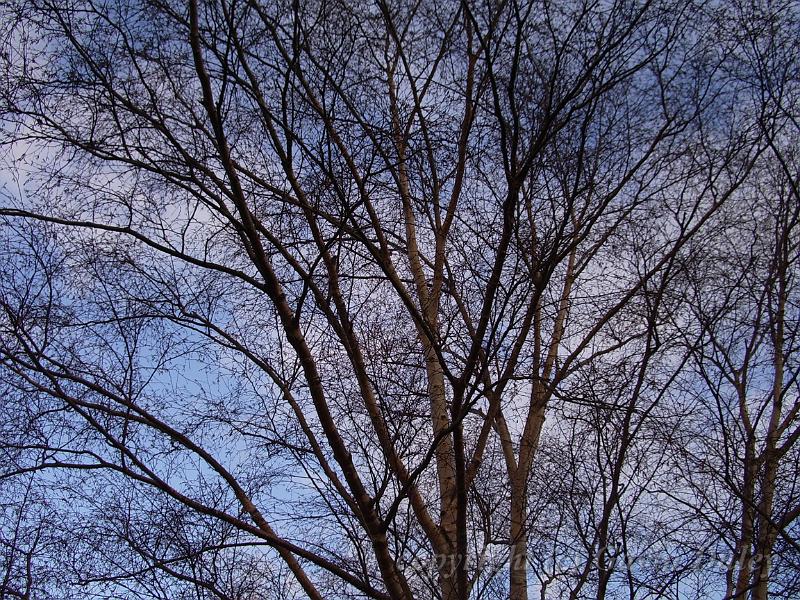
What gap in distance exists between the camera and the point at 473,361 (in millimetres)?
3379

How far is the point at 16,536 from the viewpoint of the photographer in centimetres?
527

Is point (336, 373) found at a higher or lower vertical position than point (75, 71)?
lower

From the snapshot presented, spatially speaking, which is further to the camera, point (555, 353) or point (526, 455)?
point (555, 353)

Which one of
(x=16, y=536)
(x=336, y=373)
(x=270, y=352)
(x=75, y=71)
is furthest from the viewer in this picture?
(x=16, y=536)

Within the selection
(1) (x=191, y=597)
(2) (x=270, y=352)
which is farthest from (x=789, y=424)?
(1) (x=191, y=597)

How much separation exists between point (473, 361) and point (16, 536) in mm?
3796

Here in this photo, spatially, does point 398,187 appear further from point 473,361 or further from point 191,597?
point 191,597

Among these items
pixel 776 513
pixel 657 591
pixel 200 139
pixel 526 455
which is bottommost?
pixel 657 591

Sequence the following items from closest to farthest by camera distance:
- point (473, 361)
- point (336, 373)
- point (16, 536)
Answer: point (473, 361) → point (336, 373) → point (16, 536)

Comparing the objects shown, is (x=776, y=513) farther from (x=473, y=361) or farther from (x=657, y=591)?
(x=473, y=361)

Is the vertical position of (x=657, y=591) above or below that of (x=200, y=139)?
below

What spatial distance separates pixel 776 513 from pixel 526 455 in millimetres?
1556

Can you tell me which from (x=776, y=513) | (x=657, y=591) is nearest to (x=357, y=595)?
(x=657, y=591)

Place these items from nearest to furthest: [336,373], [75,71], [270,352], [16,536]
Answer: [75,71]
[336,373]
[270,352]
[16,536]
